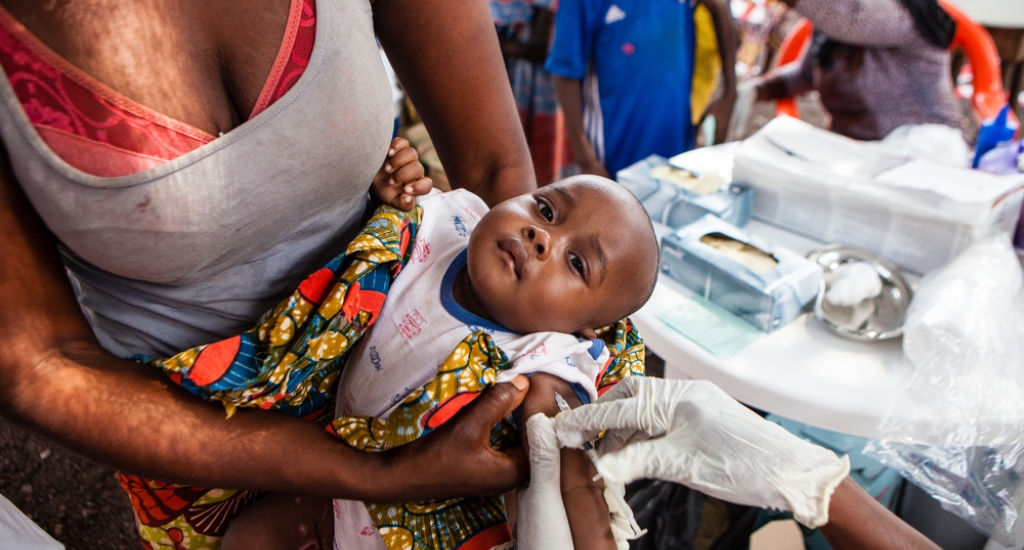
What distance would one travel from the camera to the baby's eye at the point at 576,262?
1.19 meters

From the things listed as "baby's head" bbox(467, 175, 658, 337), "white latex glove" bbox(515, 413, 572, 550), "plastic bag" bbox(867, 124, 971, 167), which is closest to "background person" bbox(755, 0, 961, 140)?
"plastic bag" bbox(867, 124, 971, 167)

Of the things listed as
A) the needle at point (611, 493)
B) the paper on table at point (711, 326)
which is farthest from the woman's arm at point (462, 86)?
the paper on table at point (711, 326)

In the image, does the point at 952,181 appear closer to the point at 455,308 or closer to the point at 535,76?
the point at 455,308

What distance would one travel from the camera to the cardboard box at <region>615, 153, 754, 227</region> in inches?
73.9

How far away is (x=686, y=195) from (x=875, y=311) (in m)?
0.63

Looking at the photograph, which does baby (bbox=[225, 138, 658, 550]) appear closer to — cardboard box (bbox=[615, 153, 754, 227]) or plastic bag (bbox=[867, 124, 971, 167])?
cardboard box (bbox=[615, 153, 754, 227])

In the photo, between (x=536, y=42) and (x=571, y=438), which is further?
(x=536, y=42)

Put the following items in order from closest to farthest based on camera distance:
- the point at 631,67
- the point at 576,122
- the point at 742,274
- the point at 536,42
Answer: the point at 742,274 < the point at 631,67 < the point at 576,122 < the point at 536,42

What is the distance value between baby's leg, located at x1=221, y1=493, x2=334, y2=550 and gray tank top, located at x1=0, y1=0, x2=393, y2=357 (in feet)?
1.11

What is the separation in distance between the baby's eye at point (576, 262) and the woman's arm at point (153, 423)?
36cm

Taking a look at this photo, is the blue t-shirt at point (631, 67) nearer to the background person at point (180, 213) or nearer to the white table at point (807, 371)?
the white table at point (807, 371)

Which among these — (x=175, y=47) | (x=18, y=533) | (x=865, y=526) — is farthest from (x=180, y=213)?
(x=18, y=533)

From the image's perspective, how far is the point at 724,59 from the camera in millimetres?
3016

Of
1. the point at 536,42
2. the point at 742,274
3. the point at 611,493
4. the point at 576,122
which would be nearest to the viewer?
the point at 611,493
